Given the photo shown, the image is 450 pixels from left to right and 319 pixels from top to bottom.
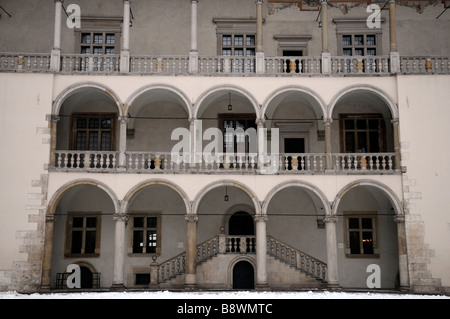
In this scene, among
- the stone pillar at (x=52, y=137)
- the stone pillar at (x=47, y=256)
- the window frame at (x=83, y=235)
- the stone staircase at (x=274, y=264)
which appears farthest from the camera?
the window frame at (x=83, y=235)

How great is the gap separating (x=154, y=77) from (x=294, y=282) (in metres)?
8.85

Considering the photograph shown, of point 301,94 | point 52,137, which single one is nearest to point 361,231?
point 301,94

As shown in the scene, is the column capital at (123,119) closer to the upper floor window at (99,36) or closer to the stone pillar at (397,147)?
the upper floor window at (99,36)

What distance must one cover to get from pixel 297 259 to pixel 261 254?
1.52 meters

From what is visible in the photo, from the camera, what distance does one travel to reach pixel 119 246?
19.5 meters

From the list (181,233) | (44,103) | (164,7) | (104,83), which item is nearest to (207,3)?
(164,7)

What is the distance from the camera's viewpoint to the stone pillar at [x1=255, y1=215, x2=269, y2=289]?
1938 cm

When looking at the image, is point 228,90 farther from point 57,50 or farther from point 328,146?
point 57,50

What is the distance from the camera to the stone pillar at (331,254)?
19375 millimetres

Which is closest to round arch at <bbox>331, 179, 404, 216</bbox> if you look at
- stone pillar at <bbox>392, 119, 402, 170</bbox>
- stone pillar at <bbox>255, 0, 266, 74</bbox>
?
stone pillar at <bbox>392, 119, 402, 170</bbox>

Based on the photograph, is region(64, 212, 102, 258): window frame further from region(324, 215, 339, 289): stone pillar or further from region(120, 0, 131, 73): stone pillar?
region(324, 215, 339, 289): stone pillar

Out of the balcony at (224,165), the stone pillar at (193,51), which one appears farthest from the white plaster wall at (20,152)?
the stone pillar at (193,51)

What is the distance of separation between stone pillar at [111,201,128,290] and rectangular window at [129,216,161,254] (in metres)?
2.28

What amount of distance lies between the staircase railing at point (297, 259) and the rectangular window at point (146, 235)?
174 inches
